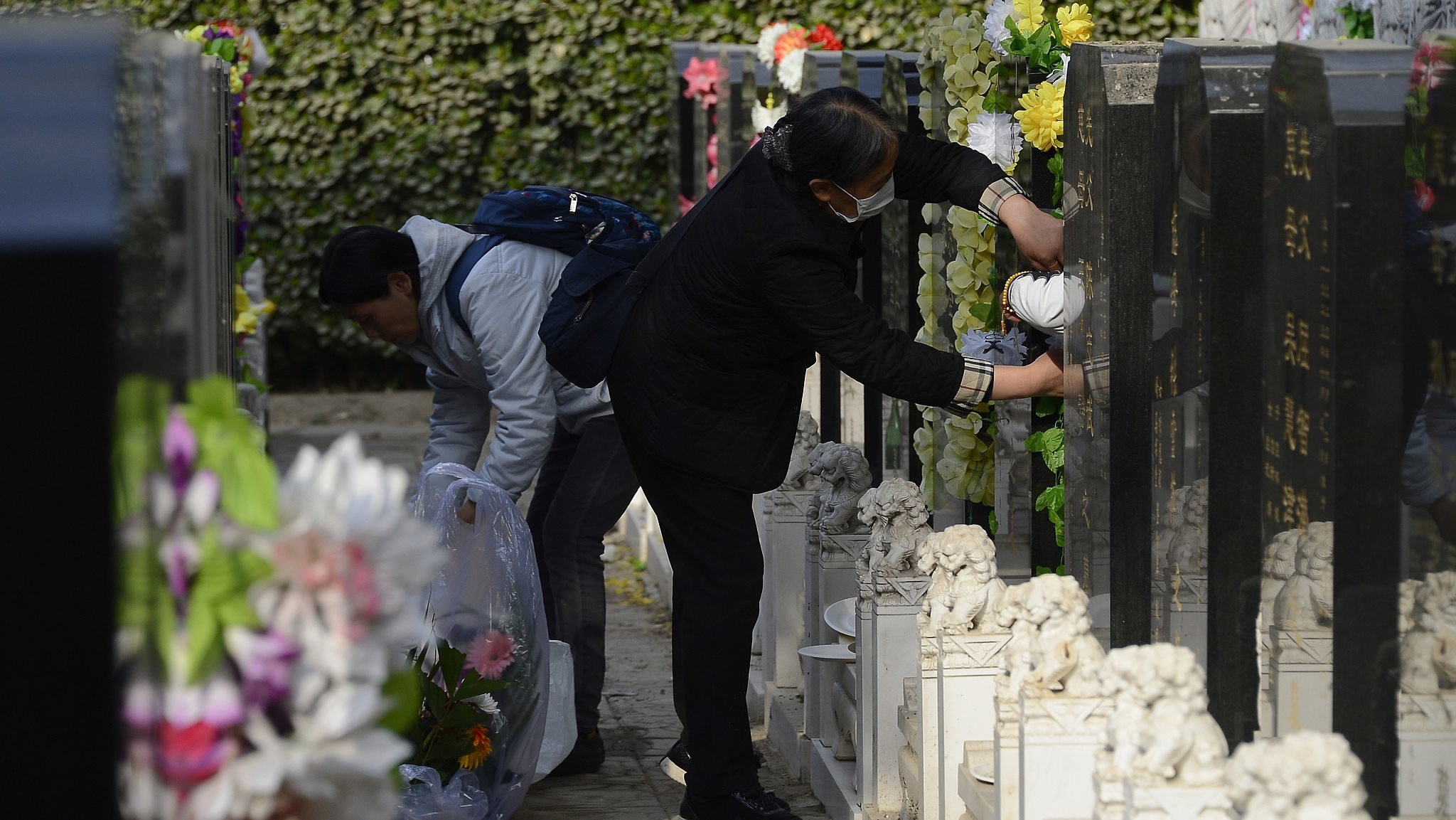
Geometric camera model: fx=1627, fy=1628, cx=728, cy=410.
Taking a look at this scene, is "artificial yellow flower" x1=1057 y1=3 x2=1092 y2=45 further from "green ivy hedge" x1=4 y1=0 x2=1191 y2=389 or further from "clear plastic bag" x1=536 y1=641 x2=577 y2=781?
"green ivy hedge" x1=4 y1=0 x2=1191 y2=389

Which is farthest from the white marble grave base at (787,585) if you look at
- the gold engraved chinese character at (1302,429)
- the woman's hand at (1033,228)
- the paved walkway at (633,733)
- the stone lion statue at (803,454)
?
the gold engraved chinese character at (1302,429)

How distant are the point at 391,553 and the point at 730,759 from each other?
2.35 meters

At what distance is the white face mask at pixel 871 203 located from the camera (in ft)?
11.2

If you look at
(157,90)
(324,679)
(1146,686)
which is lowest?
(1146,686)

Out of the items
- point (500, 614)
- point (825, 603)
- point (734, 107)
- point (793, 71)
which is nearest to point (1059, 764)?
point (500, 614)

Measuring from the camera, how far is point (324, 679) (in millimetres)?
1498

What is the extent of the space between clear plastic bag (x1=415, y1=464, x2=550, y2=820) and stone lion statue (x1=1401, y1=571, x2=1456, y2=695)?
2.21 m

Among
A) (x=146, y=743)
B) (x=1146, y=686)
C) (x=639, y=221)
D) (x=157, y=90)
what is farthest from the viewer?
(x=639, y=221)

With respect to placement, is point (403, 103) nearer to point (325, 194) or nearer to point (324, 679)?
point (325, 194)

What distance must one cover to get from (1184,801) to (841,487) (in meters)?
2.44

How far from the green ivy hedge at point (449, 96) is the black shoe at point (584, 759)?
22.9ft

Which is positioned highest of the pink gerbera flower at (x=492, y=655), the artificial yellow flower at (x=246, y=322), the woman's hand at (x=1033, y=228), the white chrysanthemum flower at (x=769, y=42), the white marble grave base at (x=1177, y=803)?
the white chrysanthemum flower at (x=769, y=42)

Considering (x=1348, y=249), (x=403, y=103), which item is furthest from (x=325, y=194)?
(x=1348, y=249)

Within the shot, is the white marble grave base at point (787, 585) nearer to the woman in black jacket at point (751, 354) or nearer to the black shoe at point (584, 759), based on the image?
the black shoe at point (584, 759)
